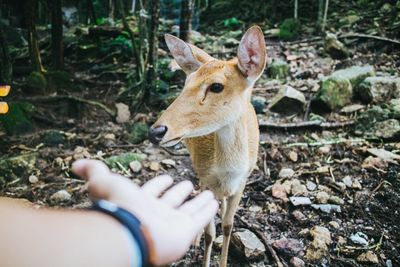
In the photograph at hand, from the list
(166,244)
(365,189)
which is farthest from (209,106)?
(365,189)

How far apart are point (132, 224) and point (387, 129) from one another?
4971 millimetres

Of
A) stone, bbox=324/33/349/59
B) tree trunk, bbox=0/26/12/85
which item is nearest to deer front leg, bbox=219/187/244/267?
tree trunk, bbox=0/26/12/85

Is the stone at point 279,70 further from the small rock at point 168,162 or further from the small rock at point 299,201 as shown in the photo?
the small rock at point 299,201

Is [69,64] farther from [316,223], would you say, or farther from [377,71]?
[316,223]

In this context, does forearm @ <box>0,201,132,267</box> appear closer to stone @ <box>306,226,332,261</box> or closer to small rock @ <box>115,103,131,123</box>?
stone @ <box>306,226,332,261</box>

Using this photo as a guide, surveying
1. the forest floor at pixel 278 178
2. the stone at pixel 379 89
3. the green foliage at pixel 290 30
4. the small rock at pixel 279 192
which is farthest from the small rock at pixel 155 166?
the green foliage at pixel 290 30

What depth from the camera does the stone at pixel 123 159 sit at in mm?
5117

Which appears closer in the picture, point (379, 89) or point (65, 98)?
point (379, 89)

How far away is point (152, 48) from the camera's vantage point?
6582 mm

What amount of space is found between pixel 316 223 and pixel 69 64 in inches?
299

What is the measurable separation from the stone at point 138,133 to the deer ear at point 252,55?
10.0ft

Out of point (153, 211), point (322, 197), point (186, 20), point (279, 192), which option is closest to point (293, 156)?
point (279, 192)

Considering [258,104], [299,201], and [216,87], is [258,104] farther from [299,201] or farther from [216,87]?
[216,87]

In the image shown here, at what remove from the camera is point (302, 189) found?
14.9ft
